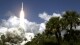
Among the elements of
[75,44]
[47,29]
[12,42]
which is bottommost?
[75,44]

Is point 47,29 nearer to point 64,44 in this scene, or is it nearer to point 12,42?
point 64,44

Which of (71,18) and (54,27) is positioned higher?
(71,18)

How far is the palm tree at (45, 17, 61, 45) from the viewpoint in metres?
60.8

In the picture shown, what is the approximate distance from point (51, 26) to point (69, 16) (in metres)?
6.51

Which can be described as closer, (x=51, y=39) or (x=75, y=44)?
(x=75, y=44)

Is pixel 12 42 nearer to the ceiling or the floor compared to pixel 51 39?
nearer to the ceiling

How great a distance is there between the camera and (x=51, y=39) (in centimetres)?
7212

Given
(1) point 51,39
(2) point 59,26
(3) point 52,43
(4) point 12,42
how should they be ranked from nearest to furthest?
(2) point 59,26, (3) point 52,43, (1) point 51,39, (4) point 12,42

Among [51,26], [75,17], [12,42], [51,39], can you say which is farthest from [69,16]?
[12,42]

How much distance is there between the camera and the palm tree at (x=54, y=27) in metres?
60.8

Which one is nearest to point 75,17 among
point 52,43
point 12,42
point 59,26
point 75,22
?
point 75,22

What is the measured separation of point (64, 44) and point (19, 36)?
3789 inches

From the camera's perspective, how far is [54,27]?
201 feet

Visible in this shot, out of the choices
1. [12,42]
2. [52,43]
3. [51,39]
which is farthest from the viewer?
[12,42]
